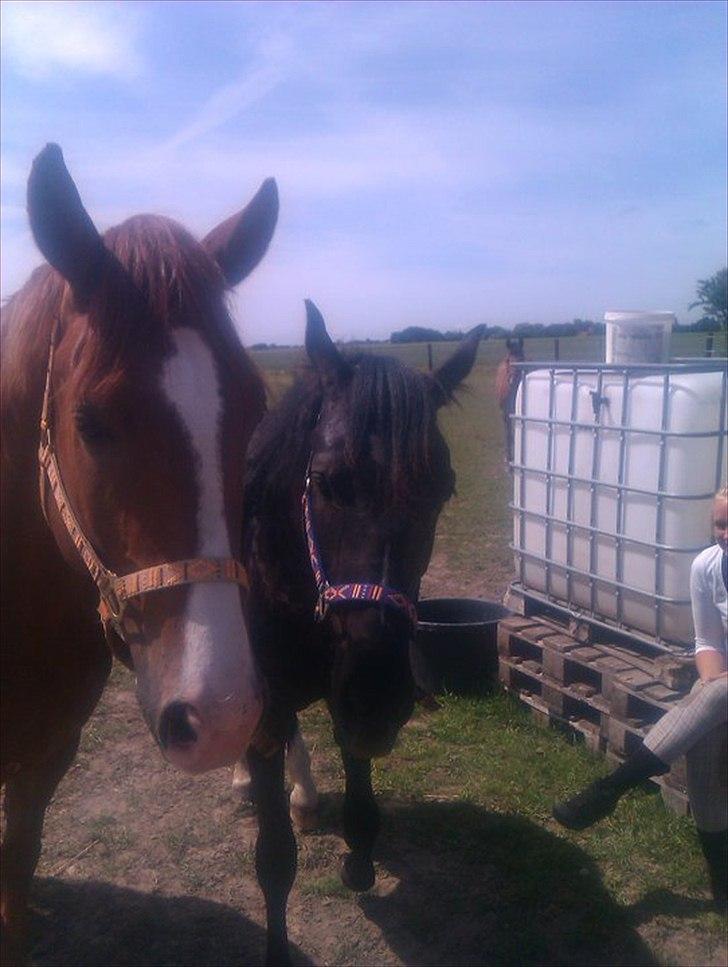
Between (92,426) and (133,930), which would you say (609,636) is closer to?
(133,930)

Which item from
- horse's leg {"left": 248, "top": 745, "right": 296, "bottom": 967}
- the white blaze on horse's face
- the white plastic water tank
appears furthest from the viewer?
the white plastic water tank

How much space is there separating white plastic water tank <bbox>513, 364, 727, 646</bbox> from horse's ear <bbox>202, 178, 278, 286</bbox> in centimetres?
234

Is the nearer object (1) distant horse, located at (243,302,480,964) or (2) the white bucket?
(1) distant horse, located at (243,302,480,964)

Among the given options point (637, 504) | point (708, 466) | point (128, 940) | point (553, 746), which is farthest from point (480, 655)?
point (128, 940)

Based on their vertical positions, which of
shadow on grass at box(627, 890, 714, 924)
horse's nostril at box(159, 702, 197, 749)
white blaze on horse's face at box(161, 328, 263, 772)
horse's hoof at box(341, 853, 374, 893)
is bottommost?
shadow on grass at box(627, 890, 714, 924)

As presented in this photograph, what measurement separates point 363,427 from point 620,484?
1.87m

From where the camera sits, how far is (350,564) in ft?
8.23

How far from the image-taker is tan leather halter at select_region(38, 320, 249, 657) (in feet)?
4.99

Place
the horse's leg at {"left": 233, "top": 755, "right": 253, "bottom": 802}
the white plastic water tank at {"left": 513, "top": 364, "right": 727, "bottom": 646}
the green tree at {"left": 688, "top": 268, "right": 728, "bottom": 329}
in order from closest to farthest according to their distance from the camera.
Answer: the white plastic water tank at {"left": 513, "top": 364, "right": 727, "bottom": 646} → the horse's leg at {"left": 233, "top": 755, "right": 253, "bottom": 802} → the green tree at {"left": 688, "top": 268, "right": 728, "bottom": 329}

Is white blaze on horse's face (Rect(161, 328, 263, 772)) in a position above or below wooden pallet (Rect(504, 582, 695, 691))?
above

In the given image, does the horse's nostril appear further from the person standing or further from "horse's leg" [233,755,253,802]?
"horse's leg" [233,755,253,802]

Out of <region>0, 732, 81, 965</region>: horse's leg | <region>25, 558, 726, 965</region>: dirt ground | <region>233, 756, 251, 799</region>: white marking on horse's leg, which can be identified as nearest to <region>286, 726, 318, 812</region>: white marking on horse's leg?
<region>25, 558, 726, 965</region>: dirt ground

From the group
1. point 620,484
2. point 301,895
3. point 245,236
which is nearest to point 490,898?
point 301,895

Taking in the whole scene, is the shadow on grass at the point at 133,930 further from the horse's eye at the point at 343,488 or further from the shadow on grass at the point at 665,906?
the horse's eye at the point at 343,488
